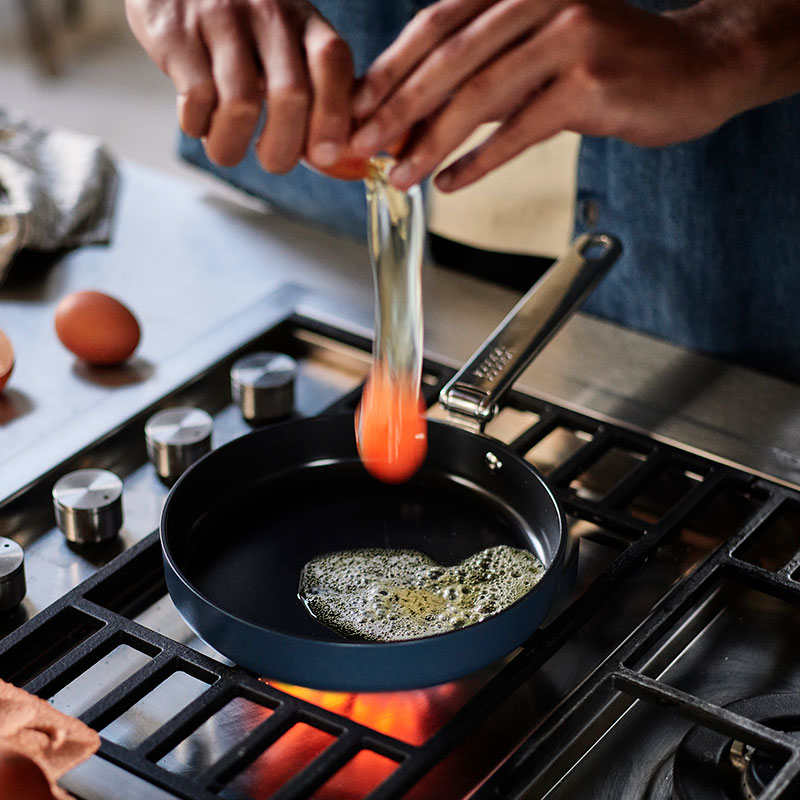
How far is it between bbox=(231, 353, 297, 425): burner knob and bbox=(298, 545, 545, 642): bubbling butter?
A: 0.59ft


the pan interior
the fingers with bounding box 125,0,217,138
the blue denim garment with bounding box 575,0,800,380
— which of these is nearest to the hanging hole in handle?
the blue denim garment with bounding box 575,0,800,380

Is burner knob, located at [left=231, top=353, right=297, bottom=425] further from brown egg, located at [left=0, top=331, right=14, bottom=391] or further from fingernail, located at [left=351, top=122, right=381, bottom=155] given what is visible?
fingernail, located at [left=351, top=122, right=381, bottom=155]

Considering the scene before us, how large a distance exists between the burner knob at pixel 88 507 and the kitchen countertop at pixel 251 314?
53 mm

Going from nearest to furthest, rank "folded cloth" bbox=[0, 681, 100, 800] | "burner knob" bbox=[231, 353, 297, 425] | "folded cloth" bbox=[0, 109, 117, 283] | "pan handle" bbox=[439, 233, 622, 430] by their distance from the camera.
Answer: "folded cloth" bbox=[0, 681, 100, 800]
"pan handle" bbox=[439, 233, 622, 430]
"burner knob" bbox=[231, 353, 297, 425]
"folded cloth" bbox=[0, 109, 117, 283]

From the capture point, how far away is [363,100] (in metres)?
0.64

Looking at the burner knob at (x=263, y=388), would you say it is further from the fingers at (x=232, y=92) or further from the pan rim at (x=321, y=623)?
the fingers at (x=232, y=92)

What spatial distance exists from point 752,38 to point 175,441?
18.2 inches

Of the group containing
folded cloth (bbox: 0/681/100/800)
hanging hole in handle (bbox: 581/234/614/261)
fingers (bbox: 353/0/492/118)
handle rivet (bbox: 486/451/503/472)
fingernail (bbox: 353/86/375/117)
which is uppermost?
fingers (bbox: 353/0/492/118)

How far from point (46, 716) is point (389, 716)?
181 mm

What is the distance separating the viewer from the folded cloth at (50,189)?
1.06m

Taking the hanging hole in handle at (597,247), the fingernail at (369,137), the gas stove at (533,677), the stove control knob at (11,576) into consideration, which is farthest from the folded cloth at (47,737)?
the hanging hole in handle at (597,247)

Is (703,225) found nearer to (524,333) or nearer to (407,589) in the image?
(524,333)

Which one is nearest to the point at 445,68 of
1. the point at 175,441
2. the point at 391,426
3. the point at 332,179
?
the point at 391,426

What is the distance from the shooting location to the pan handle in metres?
0.77
